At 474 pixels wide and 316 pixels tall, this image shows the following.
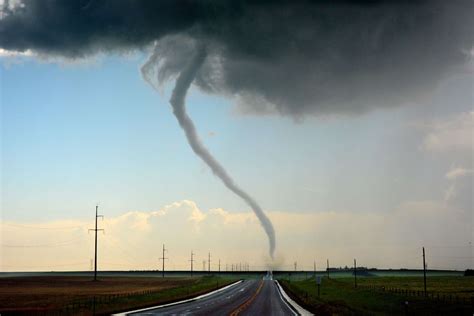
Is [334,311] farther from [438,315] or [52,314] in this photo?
[52,314]

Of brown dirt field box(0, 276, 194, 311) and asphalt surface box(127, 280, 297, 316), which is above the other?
asphalt surface box(127, 280, 297, 316)

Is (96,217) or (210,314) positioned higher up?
(96,217)

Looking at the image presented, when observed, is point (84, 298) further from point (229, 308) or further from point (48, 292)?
point (229, 308)

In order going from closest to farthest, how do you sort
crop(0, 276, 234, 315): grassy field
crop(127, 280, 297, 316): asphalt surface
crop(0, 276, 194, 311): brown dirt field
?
crop(127, 280, 297, 316): asphalt surface
crop(0, 276, 234, 315): grassy field
crop(0, 276, 194, 311): brown dirt field

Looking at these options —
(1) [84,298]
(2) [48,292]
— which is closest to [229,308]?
(1) [84,298]

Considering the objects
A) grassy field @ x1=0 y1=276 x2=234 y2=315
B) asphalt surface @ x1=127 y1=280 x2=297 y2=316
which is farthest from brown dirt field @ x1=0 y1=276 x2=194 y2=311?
asphalt surface @ x1=127 y1=280 x2=297 y2=316

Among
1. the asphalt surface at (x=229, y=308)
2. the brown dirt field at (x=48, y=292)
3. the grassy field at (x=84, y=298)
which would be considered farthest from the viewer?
the brown dirt field at (x=48, y=292)

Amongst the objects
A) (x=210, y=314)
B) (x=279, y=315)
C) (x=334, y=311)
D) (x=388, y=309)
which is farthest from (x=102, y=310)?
(x=388, y=309)

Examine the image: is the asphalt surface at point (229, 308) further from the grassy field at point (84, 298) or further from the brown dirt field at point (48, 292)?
the brown dirt field at point (48, 292)

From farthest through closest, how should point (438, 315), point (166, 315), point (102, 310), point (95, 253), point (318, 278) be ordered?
point (95, 253) < point (318, 278) < point (102, 310) < point (166, 315) < point (438, 315)

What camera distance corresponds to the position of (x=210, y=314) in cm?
4944

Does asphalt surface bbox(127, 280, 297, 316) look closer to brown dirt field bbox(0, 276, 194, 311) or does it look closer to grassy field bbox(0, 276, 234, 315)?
grassy field bbox(0, 276, 234, 315)

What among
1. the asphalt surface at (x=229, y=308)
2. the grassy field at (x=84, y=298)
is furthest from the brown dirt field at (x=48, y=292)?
the asphalt surface at (x=229, y=308)

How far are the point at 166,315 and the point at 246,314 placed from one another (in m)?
6.85
